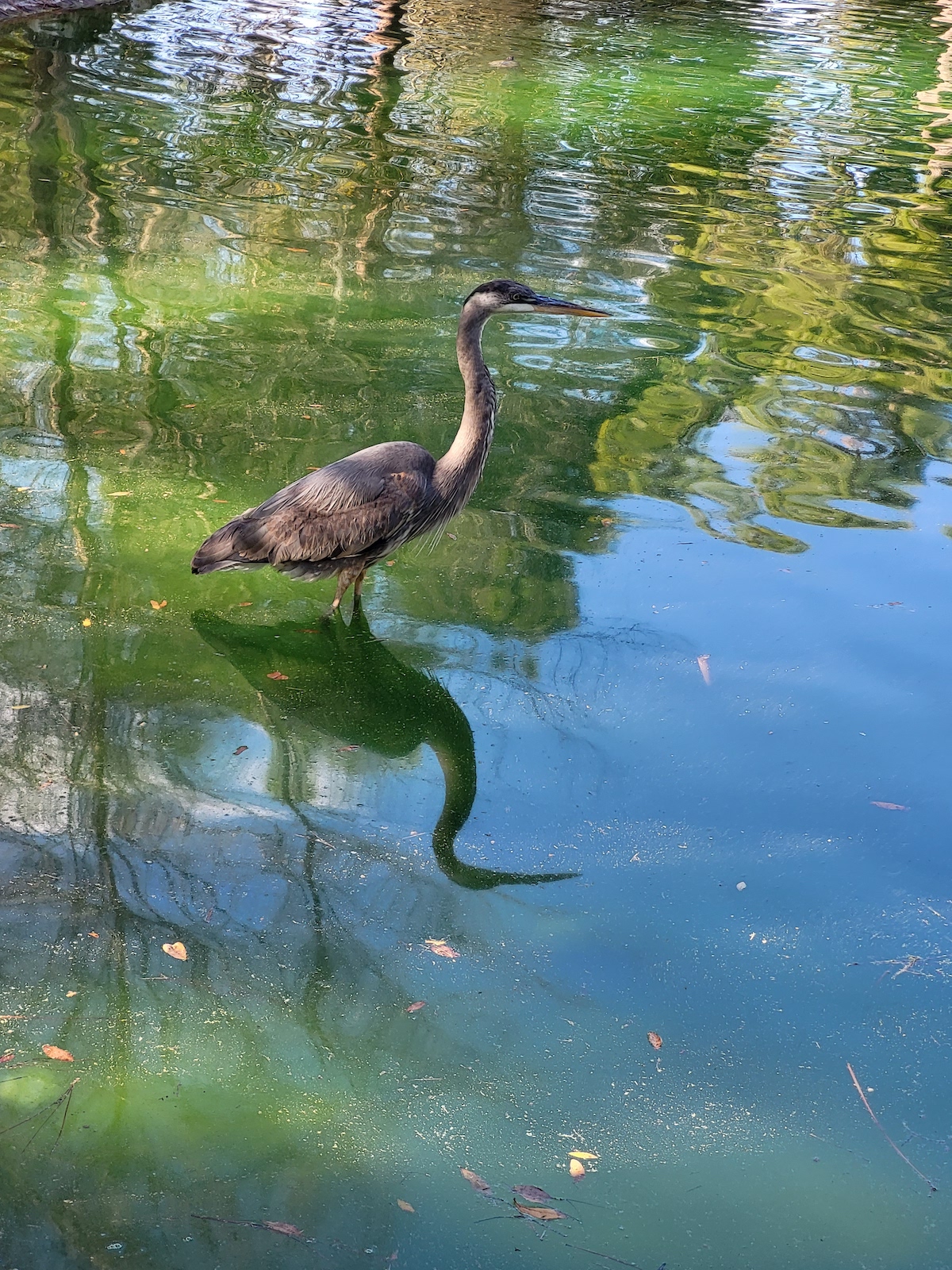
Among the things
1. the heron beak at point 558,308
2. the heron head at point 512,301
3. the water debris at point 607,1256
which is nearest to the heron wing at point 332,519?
the heron head at point 512,301

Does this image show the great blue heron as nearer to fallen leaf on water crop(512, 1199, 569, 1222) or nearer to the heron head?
the heron head

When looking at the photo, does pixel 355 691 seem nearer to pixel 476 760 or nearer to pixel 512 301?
pixel 476 760

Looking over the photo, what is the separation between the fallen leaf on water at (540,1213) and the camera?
3195mm

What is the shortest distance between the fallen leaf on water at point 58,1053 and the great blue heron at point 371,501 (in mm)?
2472

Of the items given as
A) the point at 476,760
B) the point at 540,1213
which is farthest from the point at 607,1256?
the point at 476,760

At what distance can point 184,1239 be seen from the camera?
3.05m

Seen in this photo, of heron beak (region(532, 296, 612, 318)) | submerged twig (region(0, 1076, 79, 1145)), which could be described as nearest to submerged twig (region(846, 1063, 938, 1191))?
submerged twig (region(0, 1076, 79, 1145))

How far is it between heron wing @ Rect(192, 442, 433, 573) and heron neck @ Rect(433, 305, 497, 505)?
0.46 feet

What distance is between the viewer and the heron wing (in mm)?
5504

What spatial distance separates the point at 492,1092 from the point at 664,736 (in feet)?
6.41

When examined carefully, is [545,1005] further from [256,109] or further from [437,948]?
[256,109]

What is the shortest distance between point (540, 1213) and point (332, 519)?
3041 mm

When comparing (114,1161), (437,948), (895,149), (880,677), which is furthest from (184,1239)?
(895,149)

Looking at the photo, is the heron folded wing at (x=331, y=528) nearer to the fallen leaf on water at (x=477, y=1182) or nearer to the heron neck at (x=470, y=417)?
the heron neck at (x=470, y=417)
